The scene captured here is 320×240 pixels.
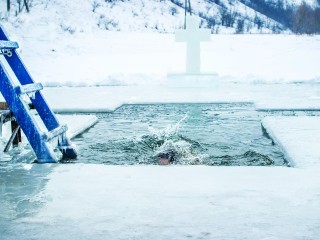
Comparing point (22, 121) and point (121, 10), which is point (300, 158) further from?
point (121, 10)

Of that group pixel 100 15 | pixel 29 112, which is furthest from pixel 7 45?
pixel 100 15

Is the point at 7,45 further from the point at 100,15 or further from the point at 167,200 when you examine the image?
the point at 100,15

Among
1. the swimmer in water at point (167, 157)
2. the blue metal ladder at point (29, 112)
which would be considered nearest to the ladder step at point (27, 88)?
the blue metal ladder at point (29, 112)

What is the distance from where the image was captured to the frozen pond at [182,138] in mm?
4582

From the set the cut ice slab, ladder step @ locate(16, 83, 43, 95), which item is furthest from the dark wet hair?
ladder step @ locate(16, 83, 43, 95)

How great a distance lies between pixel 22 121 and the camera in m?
3.92

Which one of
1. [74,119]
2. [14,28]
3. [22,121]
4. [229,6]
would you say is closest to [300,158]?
[22,121]

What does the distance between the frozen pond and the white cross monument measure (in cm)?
491

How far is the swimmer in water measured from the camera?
4.58 m

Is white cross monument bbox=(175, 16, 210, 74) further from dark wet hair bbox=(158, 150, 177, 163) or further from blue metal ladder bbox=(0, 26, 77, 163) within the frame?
blue metal ladder bbox=(0, 26, 77, 163)

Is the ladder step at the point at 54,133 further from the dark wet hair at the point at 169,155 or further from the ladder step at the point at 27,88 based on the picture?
the dark wet hair at the point at 169,155

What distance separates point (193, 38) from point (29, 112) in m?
9.43

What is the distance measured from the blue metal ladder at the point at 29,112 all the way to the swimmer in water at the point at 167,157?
93cm

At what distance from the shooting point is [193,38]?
1284 centimetres
